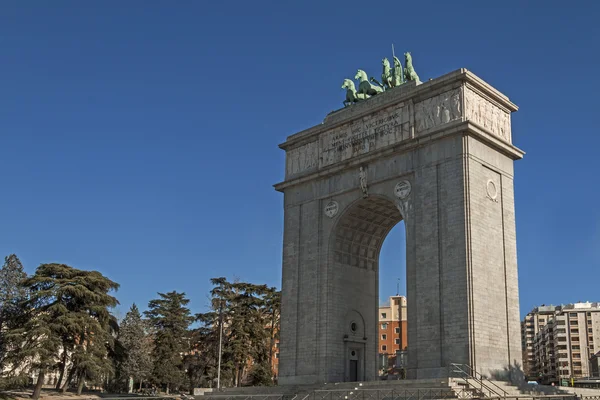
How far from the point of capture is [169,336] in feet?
169

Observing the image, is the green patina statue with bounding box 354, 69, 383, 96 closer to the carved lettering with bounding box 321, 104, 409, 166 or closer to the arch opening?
the carved lettering with bounding box 321, 104, 409, 166

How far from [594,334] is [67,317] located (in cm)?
7873

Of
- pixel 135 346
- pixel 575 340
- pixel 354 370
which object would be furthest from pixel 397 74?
pixel 575 340

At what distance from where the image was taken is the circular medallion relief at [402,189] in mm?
29609

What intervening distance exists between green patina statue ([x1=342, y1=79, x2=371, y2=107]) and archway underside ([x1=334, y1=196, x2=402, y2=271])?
5704mm

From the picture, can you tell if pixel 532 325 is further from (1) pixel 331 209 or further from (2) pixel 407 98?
(2) pixel 407 98

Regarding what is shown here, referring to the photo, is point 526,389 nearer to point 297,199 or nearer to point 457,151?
point 457,151

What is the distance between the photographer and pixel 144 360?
53.3 m

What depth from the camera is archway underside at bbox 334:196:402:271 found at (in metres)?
32.6

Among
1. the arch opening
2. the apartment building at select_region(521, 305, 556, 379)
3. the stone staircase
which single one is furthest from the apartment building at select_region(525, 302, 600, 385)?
the stone staircase

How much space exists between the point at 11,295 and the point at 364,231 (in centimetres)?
2379

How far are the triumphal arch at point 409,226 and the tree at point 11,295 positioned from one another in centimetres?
1810

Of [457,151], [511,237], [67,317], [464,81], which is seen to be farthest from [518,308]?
[67,317]

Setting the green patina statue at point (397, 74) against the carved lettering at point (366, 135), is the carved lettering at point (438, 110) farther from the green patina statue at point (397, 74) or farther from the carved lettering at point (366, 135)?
the green patina statue at point (397, 74)
